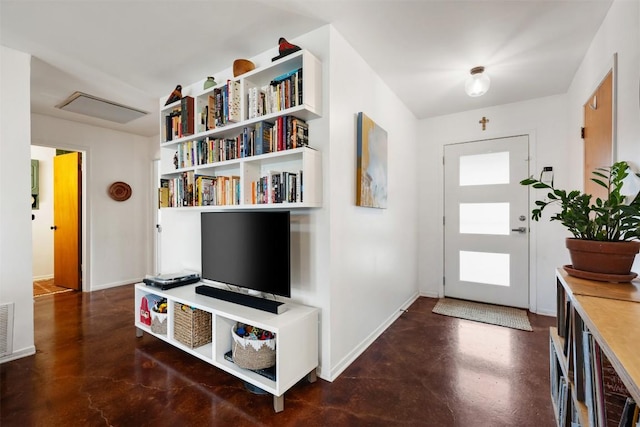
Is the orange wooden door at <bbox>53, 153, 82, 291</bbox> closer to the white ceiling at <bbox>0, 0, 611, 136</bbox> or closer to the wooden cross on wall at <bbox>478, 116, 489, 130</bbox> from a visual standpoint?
the white ceiling at <bbox>0, 0, 611, 136</bbox>

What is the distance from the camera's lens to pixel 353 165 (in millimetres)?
2219

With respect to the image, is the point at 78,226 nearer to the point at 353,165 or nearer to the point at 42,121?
the point at 42,121

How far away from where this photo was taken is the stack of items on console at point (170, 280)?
2.32 m

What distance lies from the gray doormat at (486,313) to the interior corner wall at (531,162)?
259 millimetres

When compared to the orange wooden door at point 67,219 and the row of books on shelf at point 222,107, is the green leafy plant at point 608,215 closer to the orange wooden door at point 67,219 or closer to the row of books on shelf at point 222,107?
the row of books on shelf at point 222,107

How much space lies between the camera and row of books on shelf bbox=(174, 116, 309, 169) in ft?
6.27

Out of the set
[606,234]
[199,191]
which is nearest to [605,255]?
[606,234]

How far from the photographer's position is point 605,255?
45.9 inches

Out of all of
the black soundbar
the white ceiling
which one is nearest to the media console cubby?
the black soundbar

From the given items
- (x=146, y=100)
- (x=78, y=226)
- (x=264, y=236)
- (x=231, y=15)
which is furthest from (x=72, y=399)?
(x=78, y=226)

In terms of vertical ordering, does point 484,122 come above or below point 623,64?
above

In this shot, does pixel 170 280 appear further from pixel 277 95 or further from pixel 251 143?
pixel 277 95

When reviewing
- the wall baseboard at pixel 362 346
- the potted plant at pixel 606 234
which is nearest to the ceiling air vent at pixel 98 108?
the wall baseboard at pixel 362 346

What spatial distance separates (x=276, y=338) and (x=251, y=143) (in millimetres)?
1321
